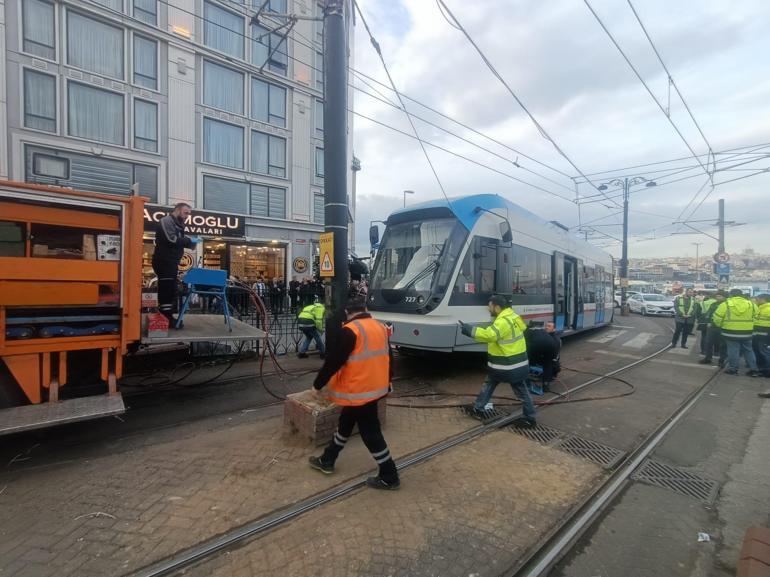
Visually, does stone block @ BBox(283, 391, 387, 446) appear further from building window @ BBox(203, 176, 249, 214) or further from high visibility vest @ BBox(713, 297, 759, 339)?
building window @ BBox(203, 176, 249, 214)

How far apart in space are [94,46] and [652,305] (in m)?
32.5

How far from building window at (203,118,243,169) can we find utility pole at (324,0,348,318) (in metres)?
17.4

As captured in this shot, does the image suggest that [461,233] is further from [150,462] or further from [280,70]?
[280,70]

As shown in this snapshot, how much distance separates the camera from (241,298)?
10.1m

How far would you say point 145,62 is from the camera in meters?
17.7

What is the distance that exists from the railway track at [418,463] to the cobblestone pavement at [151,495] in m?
0.12

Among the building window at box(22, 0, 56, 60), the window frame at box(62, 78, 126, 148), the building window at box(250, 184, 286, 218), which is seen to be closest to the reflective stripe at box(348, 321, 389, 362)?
the window frame at box(62, 78, 126, 148)

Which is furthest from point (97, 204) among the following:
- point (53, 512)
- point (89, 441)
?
point (53, 512)

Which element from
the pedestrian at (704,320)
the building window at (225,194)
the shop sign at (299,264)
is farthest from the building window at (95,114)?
the pedestrian at (704,320)

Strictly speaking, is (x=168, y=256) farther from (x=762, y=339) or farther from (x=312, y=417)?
(x=762, y=339)

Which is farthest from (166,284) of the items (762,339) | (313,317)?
(762,339)

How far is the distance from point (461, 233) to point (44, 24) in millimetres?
19419

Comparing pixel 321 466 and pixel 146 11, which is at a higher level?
pixel 146 11

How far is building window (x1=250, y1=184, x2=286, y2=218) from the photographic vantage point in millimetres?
21125
